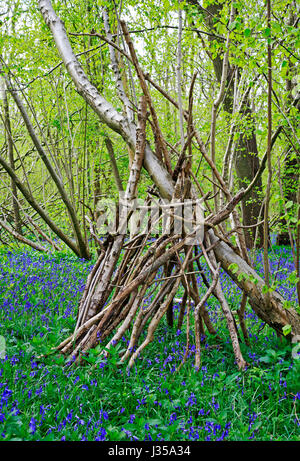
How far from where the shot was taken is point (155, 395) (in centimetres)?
230

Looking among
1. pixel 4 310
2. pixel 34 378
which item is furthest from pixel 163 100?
pixel 34 378

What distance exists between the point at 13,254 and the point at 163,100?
22.9 ft

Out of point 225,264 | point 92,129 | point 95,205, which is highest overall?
point 92,129

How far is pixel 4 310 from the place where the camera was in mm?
3961

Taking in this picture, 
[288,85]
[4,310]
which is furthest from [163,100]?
[4,310]

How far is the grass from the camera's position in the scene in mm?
2037

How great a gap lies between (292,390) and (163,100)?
34.9ft

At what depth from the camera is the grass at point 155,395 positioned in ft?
6.68

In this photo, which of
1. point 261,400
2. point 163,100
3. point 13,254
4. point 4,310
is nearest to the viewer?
point 261,400

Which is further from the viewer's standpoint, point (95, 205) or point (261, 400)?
point (95, 205)

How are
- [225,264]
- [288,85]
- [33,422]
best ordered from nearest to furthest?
[33,422], [225,264], [288,85]

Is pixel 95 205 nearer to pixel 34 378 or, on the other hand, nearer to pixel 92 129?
pixel 92 129
